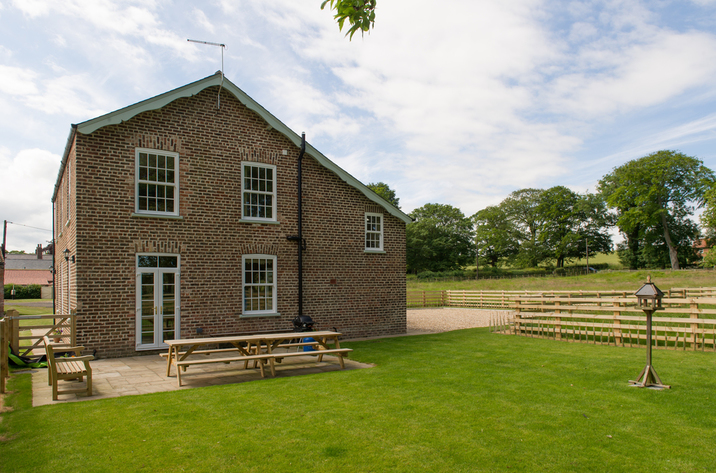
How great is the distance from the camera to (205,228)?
1312 cm

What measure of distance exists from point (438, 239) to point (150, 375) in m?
66.0

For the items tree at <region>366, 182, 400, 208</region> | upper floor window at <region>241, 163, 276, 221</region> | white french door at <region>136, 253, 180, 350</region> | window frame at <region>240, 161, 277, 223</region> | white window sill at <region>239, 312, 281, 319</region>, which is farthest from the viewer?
tree at <region>366, 182, 400, 208</region>

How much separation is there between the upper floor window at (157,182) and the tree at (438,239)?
193ft

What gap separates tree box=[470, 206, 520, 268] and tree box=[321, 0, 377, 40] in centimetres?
7053

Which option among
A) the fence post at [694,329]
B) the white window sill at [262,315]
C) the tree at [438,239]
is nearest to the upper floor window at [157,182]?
the white window sill at [262,315]

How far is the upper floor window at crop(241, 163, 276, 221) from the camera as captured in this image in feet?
45.9

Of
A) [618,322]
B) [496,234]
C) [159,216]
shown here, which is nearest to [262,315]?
[159,216]

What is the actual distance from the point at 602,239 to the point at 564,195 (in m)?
9.15

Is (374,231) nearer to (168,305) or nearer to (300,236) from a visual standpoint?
(300,236)

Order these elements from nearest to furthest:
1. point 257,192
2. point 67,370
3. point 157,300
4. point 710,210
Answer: point 67,370
point 157,300
point 257,192
point 710,210

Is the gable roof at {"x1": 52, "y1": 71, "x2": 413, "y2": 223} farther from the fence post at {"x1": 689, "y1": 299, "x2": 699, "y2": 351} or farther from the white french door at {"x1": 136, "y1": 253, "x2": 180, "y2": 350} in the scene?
the fence post at {"x1": 689, "y1": 299, "x2": 699, "y2": 351}

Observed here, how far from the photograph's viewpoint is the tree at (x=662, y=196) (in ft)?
189

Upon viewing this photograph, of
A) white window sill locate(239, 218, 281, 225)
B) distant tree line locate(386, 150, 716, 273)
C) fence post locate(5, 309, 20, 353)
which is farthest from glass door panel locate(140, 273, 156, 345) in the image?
distant tree line locate(386, 150, 716, 273)

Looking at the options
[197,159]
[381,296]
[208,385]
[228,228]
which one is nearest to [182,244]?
[228,228]
